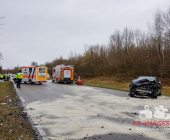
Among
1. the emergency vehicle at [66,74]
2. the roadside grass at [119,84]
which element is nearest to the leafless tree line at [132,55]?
the roadside grass at [119,84]

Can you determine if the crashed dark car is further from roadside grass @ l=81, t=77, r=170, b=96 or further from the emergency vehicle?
the emergency vehicle

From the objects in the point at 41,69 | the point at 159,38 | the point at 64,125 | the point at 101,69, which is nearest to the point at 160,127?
the point at 64,125

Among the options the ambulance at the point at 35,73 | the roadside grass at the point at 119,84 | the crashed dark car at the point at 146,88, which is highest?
the ambulance at the point at 35,73

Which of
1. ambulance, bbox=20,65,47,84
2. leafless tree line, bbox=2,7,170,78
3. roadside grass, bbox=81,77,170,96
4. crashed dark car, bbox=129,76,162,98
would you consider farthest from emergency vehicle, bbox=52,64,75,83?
crashed dark car, bbox=129,76,162,98

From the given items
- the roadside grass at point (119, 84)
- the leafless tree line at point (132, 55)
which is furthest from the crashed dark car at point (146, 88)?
the leafless tree line at point (132, 55)

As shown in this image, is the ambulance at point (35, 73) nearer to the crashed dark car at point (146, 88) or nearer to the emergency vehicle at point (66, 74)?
the emergency vehicle at point (66, 74)

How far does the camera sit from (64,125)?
617cm

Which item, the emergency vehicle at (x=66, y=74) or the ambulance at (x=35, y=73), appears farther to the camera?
the emergency vehicle at (x=66, y=74)

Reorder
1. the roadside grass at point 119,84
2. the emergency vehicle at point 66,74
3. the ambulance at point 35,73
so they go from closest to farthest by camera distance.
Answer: the roadside grass at point 119,84, the ambulance at point 35,73, the emergency vehicle at point 66,74

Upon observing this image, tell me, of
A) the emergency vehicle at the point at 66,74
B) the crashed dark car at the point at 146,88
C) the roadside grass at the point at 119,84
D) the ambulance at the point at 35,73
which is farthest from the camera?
the emergency vehicle at the point at 66,74

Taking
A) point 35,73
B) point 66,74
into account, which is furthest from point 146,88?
point 66,74

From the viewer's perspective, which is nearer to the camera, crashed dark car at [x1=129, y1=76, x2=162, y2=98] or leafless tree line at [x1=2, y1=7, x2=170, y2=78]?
crashed dark car at [x1=129, y1=76, x2=162, y2=98]

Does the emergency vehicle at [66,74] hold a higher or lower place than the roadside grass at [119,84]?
higher

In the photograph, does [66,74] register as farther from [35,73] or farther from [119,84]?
[119,84]
